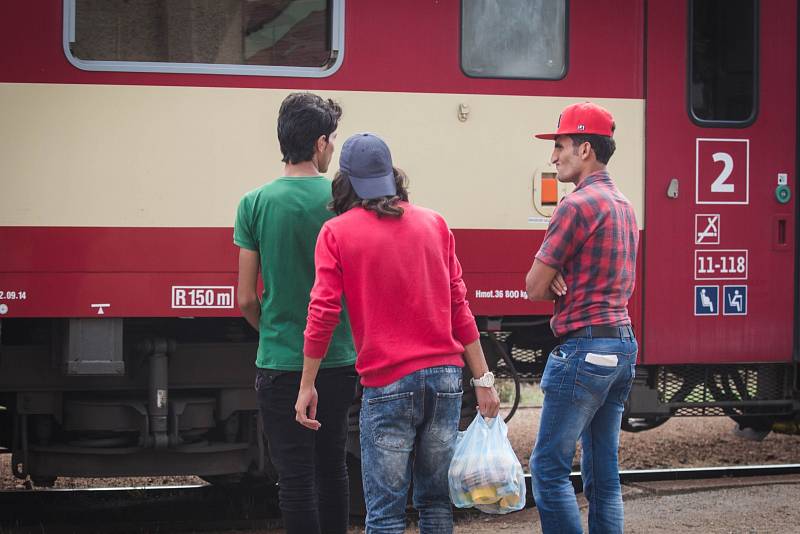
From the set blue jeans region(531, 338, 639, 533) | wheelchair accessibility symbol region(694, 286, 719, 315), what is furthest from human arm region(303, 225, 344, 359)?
wheelchair accessibility symbol region(694, 286, 719, 315)

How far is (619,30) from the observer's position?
612 centimetres

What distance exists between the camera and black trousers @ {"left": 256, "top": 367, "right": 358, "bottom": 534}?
4.05 meters

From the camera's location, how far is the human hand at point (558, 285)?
427cm

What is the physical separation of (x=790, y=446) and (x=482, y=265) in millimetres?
4261

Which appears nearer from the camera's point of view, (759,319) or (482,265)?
(482,265)

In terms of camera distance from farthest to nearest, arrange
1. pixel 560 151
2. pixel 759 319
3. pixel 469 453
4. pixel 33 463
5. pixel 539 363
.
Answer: pixel 539 363 → pixel 759 319 → pixel 33 463 → pixel 560 151 → pixel 469 453

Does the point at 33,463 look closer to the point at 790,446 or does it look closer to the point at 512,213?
the point at 512,213

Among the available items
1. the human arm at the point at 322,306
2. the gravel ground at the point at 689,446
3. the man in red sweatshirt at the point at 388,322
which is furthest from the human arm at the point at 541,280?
the gravel ground at the point at 689,446

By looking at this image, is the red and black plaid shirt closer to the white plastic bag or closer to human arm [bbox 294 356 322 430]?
the white plastic bag

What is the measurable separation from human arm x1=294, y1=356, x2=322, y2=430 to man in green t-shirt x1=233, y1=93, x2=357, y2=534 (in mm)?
234

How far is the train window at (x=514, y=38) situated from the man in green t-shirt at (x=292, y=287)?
1967 mm

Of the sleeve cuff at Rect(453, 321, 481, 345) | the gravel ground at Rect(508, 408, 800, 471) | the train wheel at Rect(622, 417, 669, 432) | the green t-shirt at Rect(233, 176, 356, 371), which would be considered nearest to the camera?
the sleeve cuff at Rect(453, 321, 481, 345)

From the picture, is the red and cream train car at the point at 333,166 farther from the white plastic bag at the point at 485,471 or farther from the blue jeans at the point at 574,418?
the white plastic bag at the point at 485,471

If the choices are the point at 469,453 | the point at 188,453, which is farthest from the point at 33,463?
the point at 469,453
